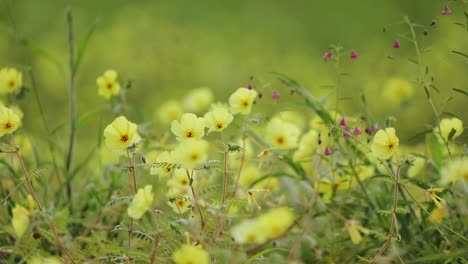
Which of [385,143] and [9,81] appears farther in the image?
[9,81]

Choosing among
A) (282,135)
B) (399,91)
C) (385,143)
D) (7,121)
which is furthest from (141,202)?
(399,91)

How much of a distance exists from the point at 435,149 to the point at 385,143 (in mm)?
486

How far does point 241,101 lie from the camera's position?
1.48m

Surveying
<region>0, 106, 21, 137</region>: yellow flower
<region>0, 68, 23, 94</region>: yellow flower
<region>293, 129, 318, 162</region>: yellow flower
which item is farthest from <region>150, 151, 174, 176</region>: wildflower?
<region>0, 68, 23, 94</region>: yellow flower

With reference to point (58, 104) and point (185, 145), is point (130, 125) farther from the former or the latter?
point (58, 104)

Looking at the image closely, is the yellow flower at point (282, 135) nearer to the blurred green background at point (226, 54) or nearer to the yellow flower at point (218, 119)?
the yellow flower at point (218, 119)

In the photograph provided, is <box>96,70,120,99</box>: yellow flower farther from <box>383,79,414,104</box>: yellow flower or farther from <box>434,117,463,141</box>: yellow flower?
<box>383,79,414,104</box>: yellow flower

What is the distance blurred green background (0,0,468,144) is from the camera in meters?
4.97

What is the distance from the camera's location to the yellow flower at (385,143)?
133 centimetres

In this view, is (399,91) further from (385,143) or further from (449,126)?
(385,143)

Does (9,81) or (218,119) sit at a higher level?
(9,81)

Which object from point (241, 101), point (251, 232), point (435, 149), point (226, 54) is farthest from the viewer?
point (226, 54)

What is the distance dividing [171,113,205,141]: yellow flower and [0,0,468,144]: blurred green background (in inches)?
107

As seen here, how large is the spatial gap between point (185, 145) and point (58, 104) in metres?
5.06
